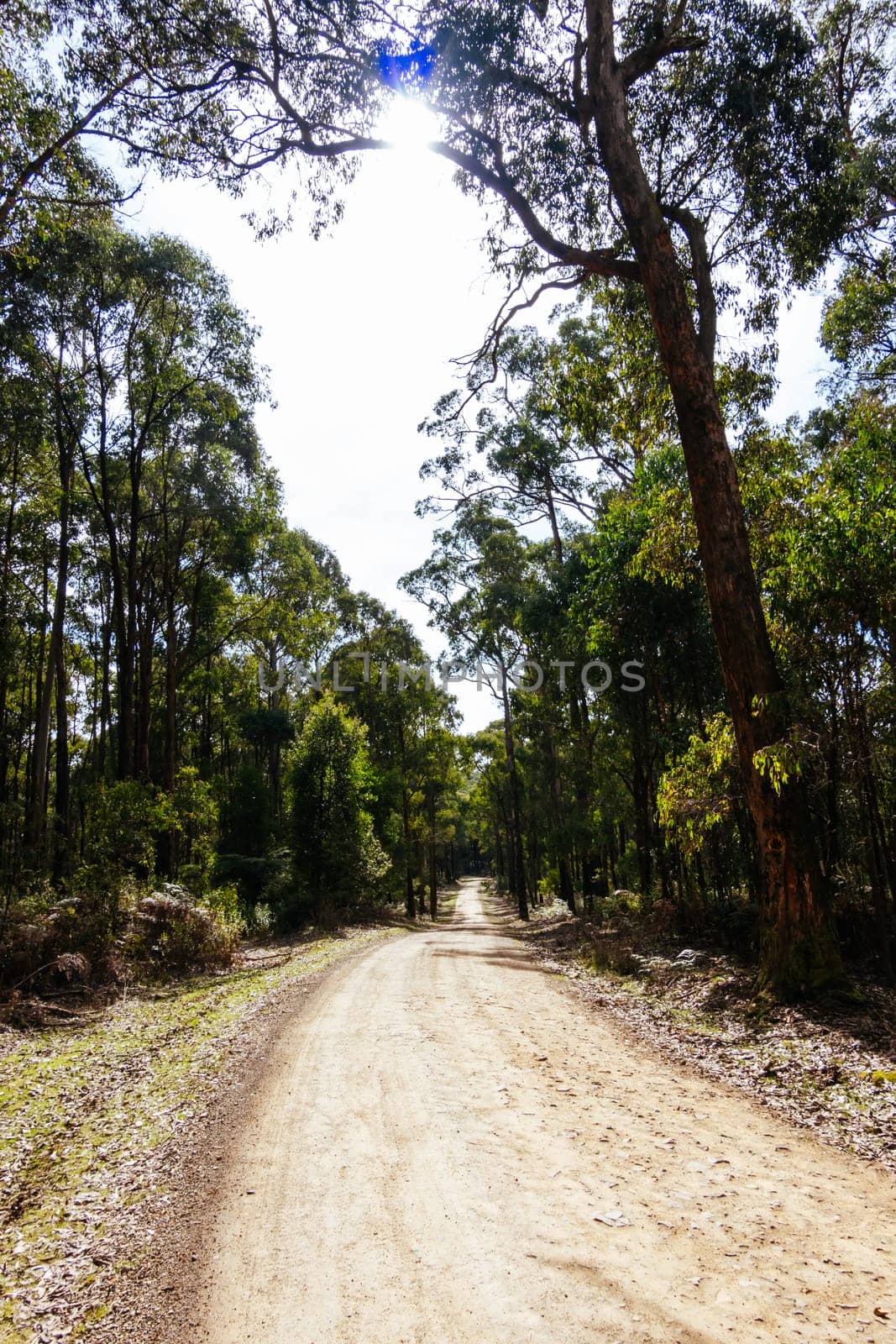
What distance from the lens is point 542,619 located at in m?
21.0

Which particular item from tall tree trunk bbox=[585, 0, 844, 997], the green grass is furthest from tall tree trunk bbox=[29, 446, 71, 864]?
tall tree trunk bbox=[585, 0, 844, 997]

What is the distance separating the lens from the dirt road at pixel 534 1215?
3023 mm

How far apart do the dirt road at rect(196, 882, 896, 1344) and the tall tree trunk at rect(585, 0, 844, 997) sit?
242 centimetres

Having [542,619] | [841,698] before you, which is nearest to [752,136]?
[841,698]

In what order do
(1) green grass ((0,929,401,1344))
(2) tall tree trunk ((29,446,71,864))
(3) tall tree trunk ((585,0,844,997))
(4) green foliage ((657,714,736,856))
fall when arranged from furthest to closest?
(2) tall tree trunk ((29,446,71,864)) → (4) green foliage ((657,714,736,856)) → (3) tall tree trunk ((585,0,844,997)) → (1) green grass ((0,929,401,1344))

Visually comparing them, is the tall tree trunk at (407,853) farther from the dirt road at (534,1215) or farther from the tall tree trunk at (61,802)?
the dirt road at (534,1215)

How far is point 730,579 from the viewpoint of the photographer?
8469 millimetres

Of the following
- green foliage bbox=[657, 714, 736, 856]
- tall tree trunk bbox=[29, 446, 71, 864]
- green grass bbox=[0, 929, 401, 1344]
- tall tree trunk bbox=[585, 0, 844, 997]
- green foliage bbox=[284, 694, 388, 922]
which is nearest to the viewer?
green grass bbox=[0, 929, 401, 1344]

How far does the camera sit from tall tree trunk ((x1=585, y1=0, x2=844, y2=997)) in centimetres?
769

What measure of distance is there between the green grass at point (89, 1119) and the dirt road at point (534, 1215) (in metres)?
0.79

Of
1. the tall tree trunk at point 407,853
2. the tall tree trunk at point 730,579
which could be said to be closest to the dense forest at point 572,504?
the tall tree trunk at point 730,579

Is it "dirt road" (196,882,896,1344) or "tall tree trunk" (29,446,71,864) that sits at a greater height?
"tall tree trunk" (29,446,71,864)

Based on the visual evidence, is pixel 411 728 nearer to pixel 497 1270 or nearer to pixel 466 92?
pixel 466 92

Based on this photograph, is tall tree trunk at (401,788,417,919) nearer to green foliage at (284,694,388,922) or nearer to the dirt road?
green foliage at (284,694,388,922)
